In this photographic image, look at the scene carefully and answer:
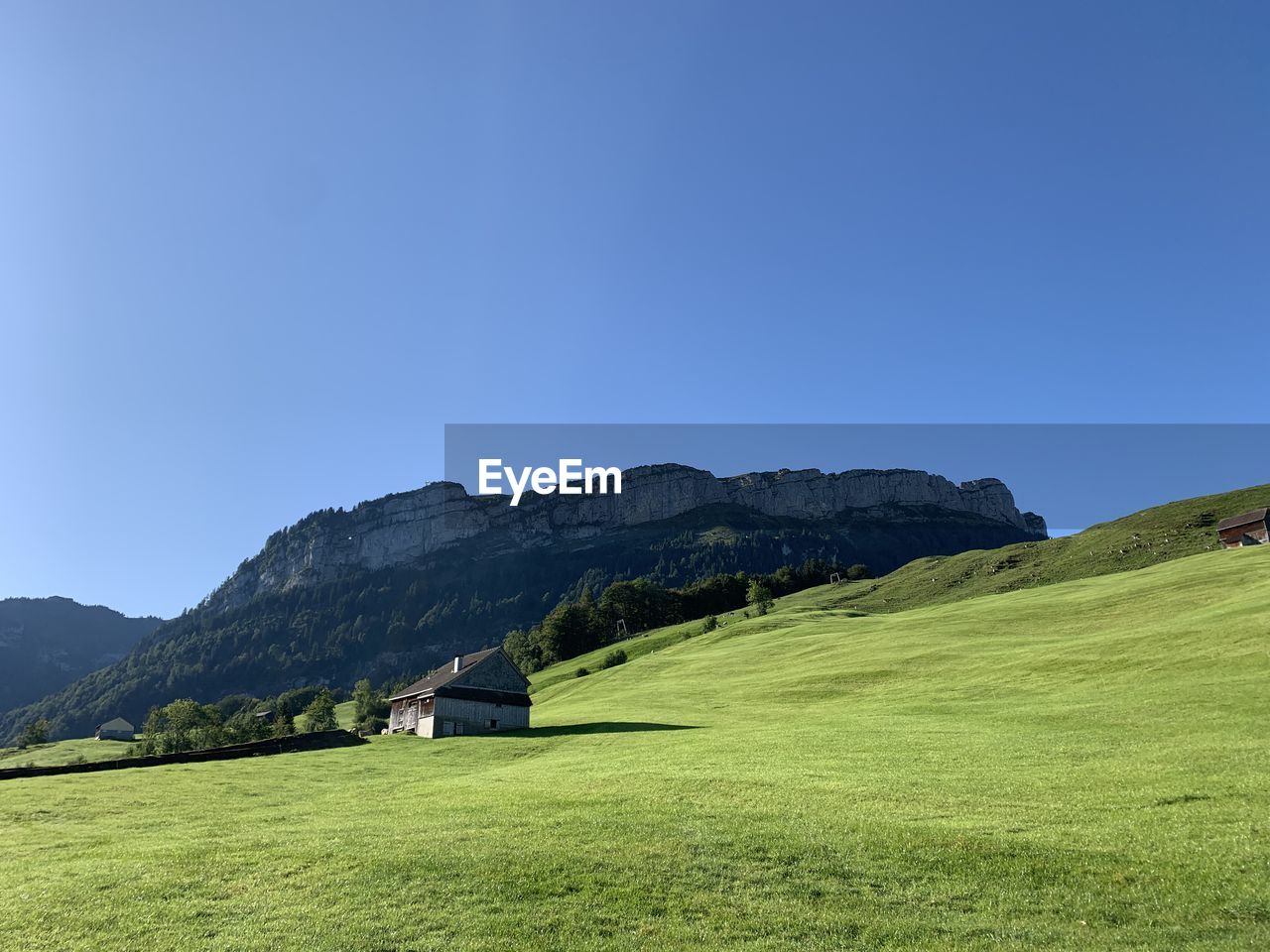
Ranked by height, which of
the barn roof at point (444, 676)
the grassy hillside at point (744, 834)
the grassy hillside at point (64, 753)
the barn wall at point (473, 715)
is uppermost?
the barn roof at point (444, 676)

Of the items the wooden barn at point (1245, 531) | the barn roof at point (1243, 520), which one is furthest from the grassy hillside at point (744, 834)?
the barn roof at point (1243, 520)

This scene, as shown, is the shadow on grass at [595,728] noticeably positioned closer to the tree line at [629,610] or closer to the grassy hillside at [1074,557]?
the grassy hillside at [1074,557]

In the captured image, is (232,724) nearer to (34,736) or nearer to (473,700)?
(34,736)

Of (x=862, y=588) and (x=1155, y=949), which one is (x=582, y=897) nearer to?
(x=1155, y=949)

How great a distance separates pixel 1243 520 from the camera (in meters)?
110

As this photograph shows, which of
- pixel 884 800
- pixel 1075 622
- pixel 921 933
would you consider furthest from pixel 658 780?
pixel 1075 622

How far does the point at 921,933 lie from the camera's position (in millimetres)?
14820

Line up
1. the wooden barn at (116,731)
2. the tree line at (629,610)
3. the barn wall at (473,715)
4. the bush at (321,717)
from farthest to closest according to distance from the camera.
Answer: the tree line at (629,610) < the wooden barn at (116,731) < the bush at (321,717) < the barn wall at (473,715)

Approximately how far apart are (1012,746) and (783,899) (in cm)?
2091


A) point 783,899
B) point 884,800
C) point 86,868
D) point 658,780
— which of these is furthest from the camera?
point 658,780

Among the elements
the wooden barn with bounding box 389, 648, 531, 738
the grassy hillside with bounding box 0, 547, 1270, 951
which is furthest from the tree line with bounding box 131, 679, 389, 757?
the grassy hillside with bounding box 0, 547, 1270, 951

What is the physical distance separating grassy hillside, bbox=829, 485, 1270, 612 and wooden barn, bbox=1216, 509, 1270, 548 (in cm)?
207

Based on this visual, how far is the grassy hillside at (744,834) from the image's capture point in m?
15.4

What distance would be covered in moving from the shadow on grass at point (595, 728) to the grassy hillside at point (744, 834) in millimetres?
2156
